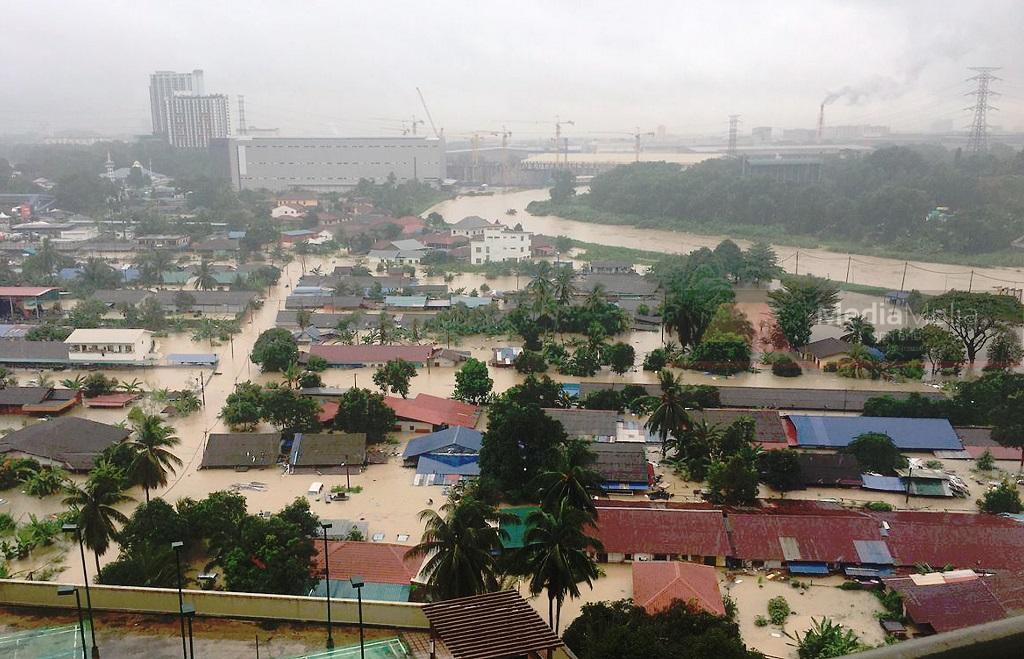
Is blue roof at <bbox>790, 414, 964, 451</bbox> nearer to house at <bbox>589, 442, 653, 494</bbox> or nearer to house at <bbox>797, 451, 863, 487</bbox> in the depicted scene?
house at <bbox>797, 451, 863, 487</bbox>

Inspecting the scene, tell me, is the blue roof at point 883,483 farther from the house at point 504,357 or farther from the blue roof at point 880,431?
the house at point 504,357

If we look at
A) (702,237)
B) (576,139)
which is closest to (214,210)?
(702,237)

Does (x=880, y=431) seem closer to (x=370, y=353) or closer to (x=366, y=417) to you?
(x=366, y=417)

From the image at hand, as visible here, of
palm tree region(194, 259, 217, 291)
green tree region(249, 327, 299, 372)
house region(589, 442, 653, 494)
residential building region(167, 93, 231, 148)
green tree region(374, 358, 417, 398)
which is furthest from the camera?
residential building region(167, 93, 231, 148)

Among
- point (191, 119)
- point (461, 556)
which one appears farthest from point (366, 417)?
point (191, 119)

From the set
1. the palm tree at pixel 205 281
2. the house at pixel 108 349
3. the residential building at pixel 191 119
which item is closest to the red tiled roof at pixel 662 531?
the house at pixel 108 349

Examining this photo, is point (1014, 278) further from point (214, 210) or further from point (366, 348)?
point (214, 210)

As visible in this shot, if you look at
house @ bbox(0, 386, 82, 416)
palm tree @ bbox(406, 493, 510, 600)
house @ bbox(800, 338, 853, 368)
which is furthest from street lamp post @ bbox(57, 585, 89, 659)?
house @ bbox(800, 338, 853, 368)
